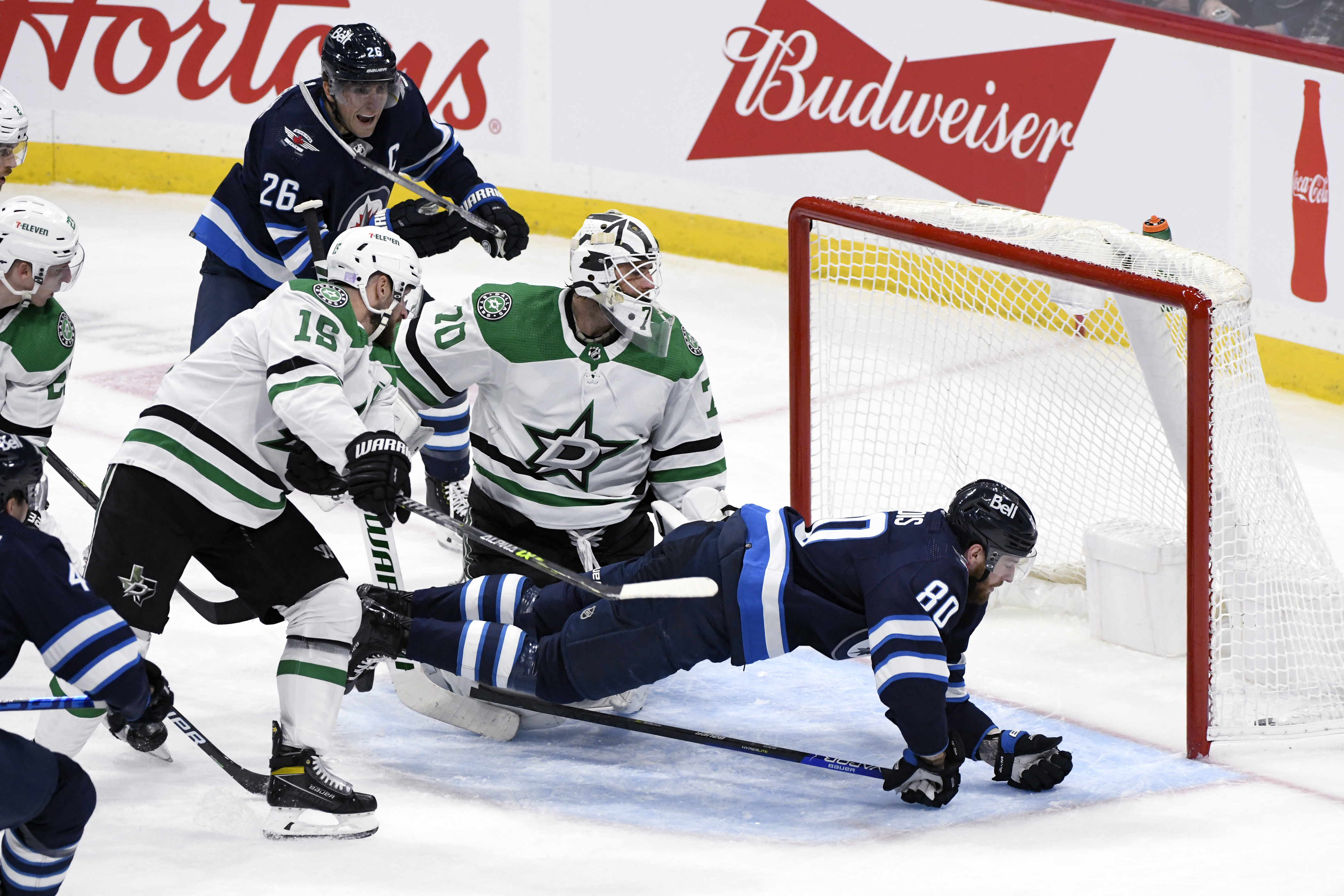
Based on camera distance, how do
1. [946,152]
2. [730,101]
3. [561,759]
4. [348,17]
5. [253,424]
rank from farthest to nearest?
[348,17], [730,101], [946,152], [561,759], [253,424]

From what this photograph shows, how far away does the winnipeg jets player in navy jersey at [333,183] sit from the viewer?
14.4ft

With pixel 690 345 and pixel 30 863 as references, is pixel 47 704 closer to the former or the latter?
pixel 30 863

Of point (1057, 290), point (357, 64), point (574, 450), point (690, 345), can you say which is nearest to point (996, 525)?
point (690, 345)

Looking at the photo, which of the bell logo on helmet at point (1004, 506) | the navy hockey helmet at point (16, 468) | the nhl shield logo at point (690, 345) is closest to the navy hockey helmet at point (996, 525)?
the bell logo on helmet at point (1004, 506)

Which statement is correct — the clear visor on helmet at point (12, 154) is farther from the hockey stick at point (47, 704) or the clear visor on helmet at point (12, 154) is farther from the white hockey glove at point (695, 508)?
the hockey stick at point (47, 704)

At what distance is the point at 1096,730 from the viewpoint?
151 inches

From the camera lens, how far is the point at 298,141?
176 inches

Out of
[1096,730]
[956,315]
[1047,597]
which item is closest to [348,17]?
[956,315]

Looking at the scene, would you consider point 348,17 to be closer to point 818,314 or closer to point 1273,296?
point 818,314

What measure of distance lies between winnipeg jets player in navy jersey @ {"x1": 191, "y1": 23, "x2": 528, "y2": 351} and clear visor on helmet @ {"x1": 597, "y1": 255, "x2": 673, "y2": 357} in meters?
0.98

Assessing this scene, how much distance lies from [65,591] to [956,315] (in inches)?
119

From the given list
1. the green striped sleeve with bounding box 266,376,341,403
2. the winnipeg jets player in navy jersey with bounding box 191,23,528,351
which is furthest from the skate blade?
the winnipeg jets player in navy jersey with bounding box 191,23,528,351

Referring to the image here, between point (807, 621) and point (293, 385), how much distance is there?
1.07m

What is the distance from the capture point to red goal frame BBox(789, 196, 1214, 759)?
357 cm
